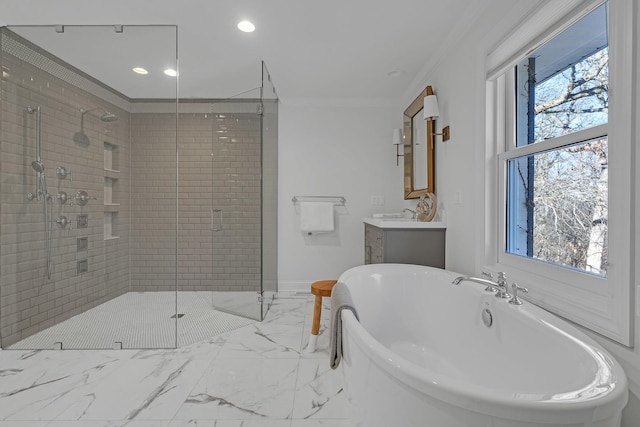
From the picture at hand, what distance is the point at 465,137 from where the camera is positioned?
196cm

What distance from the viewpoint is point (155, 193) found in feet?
8.11

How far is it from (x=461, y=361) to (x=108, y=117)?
2841 millimetres

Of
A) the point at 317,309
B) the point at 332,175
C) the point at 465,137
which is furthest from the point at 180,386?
the point at 332,175

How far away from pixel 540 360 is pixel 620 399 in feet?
1.42

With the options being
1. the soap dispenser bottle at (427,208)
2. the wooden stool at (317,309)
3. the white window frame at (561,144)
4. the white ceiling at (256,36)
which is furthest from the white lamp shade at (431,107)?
the wooden stool at (317,309)

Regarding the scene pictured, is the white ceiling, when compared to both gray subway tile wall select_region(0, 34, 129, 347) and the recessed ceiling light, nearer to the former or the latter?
the recessed ceiling light

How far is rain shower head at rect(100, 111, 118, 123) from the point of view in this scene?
84.5 inches

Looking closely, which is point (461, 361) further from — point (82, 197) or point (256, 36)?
point (82, 197)

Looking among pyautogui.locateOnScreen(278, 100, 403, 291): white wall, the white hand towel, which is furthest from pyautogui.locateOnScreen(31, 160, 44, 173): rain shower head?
the white hand towel

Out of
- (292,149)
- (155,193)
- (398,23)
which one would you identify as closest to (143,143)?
(155,193)

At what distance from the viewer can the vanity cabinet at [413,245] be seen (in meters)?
2.22

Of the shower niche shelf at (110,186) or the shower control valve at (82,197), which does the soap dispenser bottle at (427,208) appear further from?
the shower control valve at (82,197)

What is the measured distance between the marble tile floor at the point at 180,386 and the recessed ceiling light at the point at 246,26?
2.20 m

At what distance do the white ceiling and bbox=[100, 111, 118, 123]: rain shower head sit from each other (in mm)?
222
